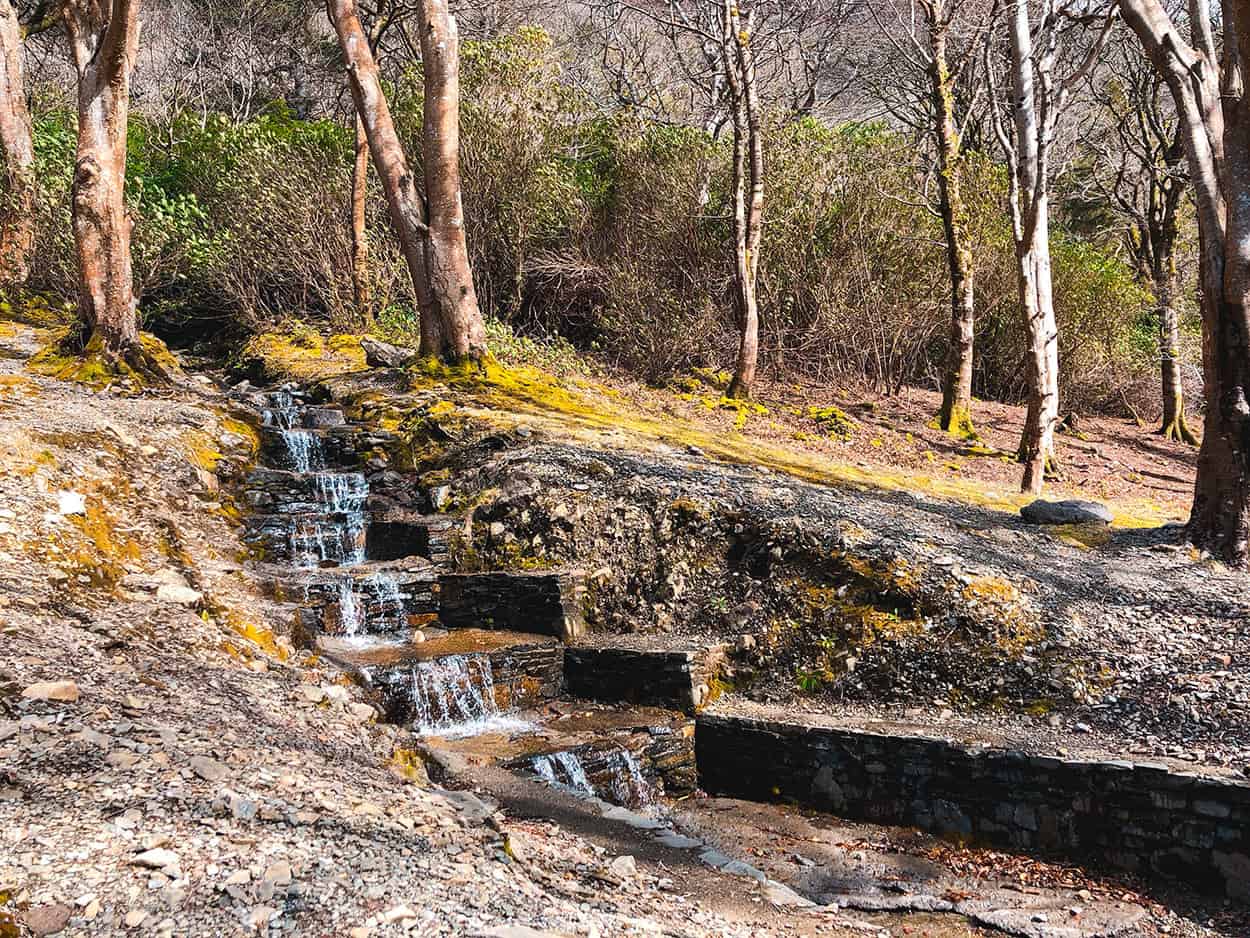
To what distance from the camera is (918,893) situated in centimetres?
434

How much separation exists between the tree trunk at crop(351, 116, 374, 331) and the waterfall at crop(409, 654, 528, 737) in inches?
373

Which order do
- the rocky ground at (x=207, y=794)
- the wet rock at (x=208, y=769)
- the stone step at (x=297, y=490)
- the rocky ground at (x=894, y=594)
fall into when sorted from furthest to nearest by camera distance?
the stone step at (x=297, y=490) < the rocky ground at (x=894, y=594) < the wet rock at (x=208, y=769) < the rocky ground at (x=207, y=794)

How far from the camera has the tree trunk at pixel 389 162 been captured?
10789 millimetres

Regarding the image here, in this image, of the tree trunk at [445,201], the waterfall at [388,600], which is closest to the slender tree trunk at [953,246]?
the tree trunk at [445,201]

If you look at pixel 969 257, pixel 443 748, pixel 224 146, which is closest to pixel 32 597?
pixel 443 748

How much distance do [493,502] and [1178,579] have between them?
517 centimetres

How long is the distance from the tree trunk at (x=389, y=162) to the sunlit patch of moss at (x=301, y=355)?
158cm

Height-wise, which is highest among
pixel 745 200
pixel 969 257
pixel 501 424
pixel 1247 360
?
pixel 745 200

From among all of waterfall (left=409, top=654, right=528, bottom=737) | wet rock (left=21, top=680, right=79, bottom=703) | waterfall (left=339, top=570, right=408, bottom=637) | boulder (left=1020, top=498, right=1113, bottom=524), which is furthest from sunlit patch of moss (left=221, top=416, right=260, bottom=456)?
boulder (left=1020, top=498, right=1113, bottom=524)

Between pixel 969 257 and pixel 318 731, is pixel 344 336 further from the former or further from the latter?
pixel 318 731

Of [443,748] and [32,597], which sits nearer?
[32,597]

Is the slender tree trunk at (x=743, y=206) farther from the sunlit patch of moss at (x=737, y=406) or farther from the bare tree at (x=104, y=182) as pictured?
the bare tree at (x=104, y=182)

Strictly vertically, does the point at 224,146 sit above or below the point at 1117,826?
above

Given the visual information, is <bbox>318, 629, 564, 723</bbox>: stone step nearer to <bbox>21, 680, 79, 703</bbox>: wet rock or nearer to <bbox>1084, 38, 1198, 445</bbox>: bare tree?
<bbox>21, 680, 79, 703</bbox>: wet rock
